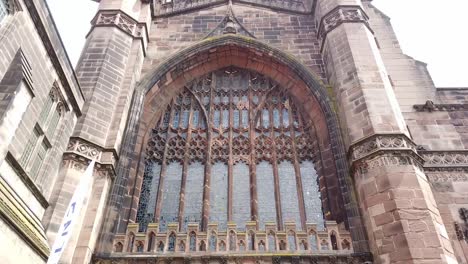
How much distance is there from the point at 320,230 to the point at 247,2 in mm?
8798

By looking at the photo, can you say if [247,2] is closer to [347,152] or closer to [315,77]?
[315,77]

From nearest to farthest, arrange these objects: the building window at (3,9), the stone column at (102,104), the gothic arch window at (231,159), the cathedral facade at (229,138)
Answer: the building window at (3,9) < the cathedral facade at (229,138) < the stone column at (102,104) < the gothic arch window at (231,159)

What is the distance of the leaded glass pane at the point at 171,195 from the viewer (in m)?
9.59

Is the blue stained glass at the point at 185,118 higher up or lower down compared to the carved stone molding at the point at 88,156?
higher up

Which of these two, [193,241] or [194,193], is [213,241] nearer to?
[193,241]

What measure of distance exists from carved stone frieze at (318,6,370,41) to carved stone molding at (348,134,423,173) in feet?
14.3

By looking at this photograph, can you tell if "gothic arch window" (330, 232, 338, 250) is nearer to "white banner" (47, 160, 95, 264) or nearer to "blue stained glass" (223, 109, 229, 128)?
"blue stained glass" (223, 109, 229, 128)

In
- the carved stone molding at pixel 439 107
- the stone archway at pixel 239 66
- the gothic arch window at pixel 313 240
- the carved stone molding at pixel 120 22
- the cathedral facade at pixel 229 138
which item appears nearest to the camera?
the cathedral facade at pixel 229 138

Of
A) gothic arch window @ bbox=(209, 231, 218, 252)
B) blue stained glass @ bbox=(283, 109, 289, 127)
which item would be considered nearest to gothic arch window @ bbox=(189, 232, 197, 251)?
gothic arch window @ bbox=(209, 231, 218, 252)

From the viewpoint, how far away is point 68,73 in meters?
8.36

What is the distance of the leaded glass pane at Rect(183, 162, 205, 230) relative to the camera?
9602 millimetres

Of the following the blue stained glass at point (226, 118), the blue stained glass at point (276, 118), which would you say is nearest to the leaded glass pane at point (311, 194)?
the blue stained glass at point (276, 118)

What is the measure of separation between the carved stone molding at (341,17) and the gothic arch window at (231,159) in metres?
2.33

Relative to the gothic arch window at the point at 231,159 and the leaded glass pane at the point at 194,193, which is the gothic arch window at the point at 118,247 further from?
the leaded glass pane at the point at 194,193
